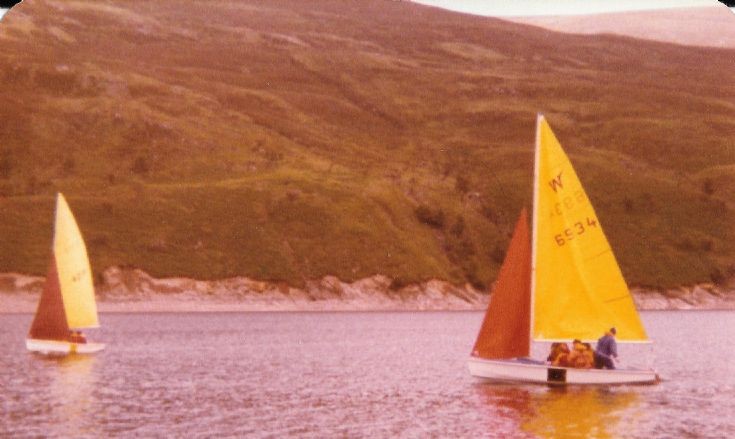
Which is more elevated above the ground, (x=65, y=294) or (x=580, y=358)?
(x=65, y=294)

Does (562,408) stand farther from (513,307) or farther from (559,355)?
(513,307)

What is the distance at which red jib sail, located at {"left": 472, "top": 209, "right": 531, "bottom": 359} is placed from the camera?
213ft

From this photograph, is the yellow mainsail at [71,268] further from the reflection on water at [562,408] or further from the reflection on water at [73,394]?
the reflection on water at [562,408]

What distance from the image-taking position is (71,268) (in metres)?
92.8

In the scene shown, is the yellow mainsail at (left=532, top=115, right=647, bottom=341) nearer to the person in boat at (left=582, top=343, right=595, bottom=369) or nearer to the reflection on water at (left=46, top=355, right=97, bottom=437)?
the person in boat at (left=582, top=343, right=595, bottom=369)

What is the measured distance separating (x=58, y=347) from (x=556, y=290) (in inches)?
1777

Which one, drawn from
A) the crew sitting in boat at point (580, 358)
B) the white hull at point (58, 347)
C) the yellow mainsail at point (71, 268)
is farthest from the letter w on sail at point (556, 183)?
the white hull at point (58, 347)

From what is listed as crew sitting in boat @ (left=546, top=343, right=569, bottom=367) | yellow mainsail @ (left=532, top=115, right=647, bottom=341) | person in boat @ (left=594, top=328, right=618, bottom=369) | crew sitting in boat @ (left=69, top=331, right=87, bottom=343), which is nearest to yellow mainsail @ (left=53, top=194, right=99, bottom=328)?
crew sitting in boat @ (left=69, top=331, right=87, bottom=343)

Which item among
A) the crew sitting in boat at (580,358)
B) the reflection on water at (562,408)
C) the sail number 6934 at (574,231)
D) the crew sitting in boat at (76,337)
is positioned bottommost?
the reflection on water at (562,408)

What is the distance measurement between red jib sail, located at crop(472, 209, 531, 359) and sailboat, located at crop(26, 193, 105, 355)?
37477 millimetres

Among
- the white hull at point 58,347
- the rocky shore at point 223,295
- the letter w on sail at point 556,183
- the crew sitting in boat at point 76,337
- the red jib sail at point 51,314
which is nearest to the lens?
the letter w on sail at point 556,183

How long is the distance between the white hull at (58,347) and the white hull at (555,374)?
40.0m

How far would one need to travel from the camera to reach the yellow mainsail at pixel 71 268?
303 ft

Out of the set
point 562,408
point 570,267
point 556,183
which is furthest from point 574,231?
point 562,408
